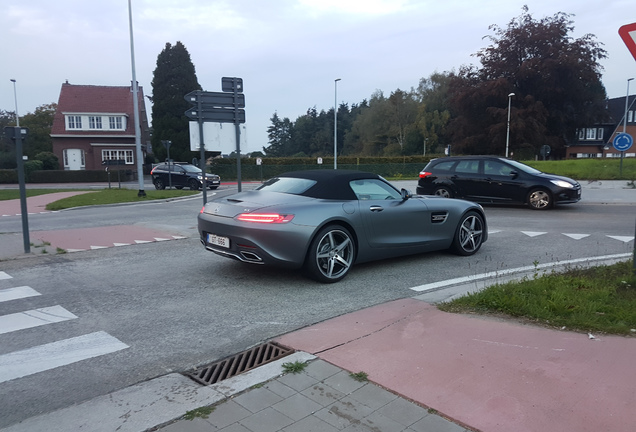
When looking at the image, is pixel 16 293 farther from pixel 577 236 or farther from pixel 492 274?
pixel 577 236

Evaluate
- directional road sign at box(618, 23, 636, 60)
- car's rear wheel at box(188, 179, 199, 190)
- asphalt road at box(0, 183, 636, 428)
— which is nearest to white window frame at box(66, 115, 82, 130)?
car's rear wheel at box(188, 179, 199, 190)

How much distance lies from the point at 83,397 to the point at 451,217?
5594 millimetres

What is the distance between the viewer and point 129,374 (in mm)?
3439

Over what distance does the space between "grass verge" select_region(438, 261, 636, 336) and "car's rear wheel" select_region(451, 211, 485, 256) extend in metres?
2.11

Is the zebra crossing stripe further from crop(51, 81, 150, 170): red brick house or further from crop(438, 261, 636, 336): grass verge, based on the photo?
crop(51, 81, 150, 170): red brick house

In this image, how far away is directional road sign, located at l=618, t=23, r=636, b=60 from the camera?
182 inches

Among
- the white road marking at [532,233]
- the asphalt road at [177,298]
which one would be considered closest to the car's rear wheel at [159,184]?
the asphalt road at [177,298]

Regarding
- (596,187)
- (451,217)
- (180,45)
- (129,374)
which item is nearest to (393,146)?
(180,45)

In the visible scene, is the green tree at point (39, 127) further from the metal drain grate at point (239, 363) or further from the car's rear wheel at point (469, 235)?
the metal drain grate at point (239, 363)

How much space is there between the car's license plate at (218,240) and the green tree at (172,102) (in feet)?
149

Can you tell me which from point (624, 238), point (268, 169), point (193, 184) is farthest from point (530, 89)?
point (624, 238)

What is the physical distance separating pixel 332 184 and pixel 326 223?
70 cm

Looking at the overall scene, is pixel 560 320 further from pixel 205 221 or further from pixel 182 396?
pixel 205 221

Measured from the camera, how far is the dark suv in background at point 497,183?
13.8 meters
